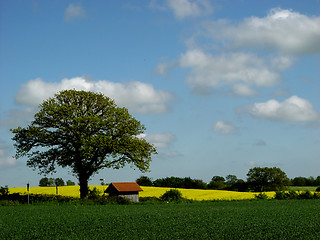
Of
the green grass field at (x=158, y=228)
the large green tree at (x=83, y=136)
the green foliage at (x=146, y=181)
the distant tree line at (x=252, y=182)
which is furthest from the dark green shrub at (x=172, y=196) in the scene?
the green foliage at (x=146, y=181)

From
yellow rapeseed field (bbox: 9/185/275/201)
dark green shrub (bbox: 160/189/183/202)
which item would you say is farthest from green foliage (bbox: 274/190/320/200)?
dark green shrub (bbox: 160/189/183/202)

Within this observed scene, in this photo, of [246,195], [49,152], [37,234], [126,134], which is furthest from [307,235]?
[246,195]

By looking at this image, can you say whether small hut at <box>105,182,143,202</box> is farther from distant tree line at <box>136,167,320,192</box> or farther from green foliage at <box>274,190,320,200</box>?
distant tree line at <box>136,167,320,192</box>

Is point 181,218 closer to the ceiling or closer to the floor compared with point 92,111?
closer to the floor

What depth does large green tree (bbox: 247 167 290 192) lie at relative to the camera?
84.1m

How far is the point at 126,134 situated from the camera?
47250 mm

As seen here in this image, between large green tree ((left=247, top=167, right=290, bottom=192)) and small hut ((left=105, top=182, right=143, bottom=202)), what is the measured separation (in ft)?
124

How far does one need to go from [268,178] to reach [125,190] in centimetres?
4299

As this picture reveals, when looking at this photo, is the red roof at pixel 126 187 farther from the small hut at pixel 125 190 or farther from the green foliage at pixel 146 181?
the green foliage at pixel 146 181

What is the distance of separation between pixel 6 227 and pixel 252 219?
1554 centimetres

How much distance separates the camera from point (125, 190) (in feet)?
175

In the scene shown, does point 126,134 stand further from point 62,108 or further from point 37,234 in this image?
point 37,234

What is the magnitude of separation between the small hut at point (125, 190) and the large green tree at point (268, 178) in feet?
124

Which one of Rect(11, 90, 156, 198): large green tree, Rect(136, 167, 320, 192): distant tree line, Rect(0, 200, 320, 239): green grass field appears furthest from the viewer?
Rect(136, 167, 320, 192): distant tree line
